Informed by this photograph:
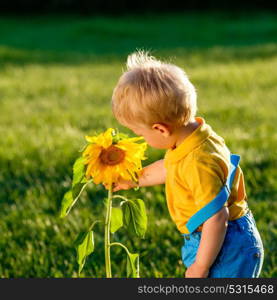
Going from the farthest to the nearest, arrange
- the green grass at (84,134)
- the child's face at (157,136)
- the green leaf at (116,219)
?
the green grass at (84,134) → the green leaf at (116,219) → the child's face at (157,136)

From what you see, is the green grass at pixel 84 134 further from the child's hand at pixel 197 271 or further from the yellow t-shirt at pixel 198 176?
the child's hand at pixel 197 271

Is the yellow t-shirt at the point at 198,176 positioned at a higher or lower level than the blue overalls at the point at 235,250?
higher

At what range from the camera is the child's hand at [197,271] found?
2.02 metres

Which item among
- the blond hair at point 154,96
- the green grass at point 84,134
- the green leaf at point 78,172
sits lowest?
the green grass at point 84,134

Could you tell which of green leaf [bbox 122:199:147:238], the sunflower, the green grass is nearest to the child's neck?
the sunflower

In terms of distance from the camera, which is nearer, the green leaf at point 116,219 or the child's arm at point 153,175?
the green leaf at point 116,219

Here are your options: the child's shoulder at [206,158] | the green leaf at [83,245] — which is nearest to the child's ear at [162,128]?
the child's shoulder at [206,158]

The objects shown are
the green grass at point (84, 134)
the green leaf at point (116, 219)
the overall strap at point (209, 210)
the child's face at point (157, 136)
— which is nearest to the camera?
the overall strap at point (209, 210)

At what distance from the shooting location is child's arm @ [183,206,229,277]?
196 cm

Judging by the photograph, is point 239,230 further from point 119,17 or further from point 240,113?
point 119,17

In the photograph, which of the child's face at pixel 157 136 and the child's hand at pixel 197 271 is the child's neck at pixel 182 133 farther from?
the child's hand at pixel 197 271

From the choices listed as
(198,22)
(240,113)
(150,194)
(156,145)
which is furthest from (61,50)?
(156,145)

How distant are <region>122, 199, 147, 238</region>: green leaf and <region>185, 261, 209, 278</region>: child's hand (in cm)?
21

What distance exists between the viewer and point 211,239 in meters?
1.97
